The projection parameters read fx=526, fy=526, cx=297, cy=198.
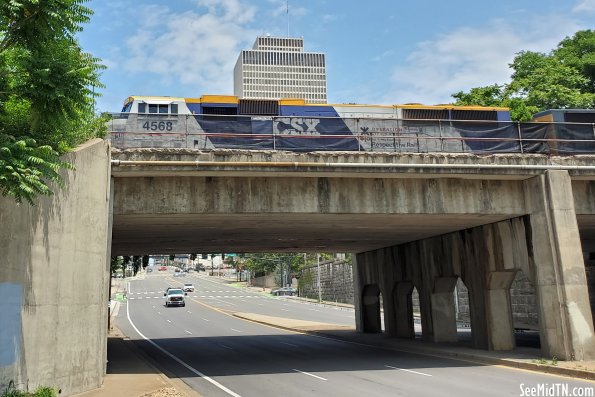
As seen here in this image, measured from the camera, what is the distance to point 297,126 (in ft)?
64.7

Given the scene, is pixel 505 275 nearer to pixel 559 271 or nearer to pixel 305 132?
pixel 559 271

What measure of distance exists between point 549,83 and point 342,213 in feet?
132

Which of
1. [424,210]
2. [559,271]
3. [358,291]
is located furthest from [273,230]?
[358,291]

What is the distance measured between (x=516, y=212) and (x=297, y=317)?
3410cm

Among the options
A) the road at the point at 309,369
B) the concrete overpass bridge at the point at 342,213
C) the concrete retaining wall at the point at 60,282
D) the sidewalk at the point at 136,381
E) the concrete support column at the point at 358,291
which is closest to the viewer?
the concrete retaining wall at the point at 60,282

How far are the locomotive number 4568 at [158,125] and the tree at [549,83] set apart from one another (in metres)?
31.0

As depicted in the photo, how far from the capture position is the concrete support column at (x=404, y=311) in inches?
1172

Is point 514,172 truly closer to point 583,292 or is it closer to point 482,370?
point 583,292

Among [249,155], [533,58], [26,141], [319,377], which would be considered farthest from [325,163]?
[533,58]

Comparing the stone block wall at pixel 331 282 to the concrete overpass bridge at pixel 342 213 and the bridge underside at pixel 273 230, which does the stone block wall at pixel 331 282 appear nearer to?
the bridge underside at pixel 273 230

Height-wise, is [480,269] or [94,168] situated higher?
[94,168]

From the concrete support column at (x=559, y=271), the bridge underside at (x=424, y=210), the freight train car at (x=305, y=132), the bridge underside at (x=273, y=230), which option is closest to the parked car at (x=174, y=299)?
the bridge underside at (x=273, y=230)

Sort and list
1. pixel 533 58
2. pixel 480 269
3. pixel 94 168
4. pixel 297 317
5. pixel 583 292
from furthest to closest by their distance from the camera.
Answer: pixel 533 58, pixel 297 317, pixel 480 269, pixel 583 292, pixel 94 168

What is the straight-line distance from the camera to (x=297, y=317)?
168 feet
